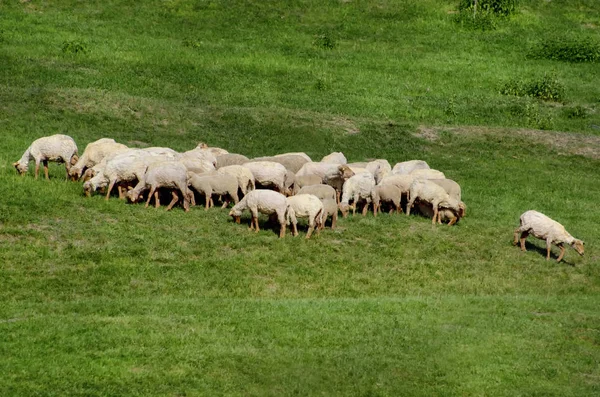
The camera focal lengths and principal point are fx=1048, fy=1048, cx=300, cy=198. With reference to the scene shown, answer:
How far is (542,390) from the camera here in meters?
16.8

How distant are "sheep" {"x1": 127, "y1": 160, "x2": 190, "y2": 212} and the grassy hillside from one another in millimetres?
463

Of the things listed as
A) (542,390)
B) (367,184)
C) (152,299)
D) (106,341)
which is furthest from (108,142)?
(542,390)

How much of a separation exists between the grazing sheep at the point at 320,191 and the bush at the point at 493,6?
91.2 feet

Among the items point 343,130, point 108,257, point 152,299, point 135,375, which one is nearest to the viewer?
point 135,375

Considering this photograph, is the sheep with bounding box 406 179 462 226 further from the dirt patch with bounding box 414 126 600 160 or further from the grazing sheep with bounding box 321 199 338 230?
the dirt patch with bounding box 414 126 600 160

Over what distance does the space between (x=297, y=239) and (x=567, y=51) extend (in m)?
28.5

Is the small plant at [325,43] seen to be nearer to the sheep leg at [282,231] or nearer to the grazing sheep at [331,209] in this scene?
the grazing sheep at [331,209]

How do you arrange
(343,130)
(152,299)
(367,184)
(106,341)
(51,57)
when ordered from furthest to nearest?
1. (51,57)
2. (343,130)
3. (367,184)
4. (152,299)
5. (106,341)

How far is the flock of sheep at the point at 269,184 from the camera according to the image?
25.5 metres

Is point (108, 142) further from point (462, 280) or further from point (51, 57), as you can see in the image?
point (51, 57)

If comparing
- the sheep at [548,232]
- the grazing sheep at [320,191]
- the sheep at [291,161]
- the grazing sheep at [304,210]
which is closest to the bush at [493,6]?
the sheep at [291,161]

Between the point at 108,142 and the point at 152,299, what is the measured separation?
974cm

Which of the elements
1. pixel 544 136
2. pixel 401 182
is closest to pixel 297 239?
pixel 401 182

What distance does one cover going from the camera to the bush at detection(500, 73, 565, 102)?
44125 mm
